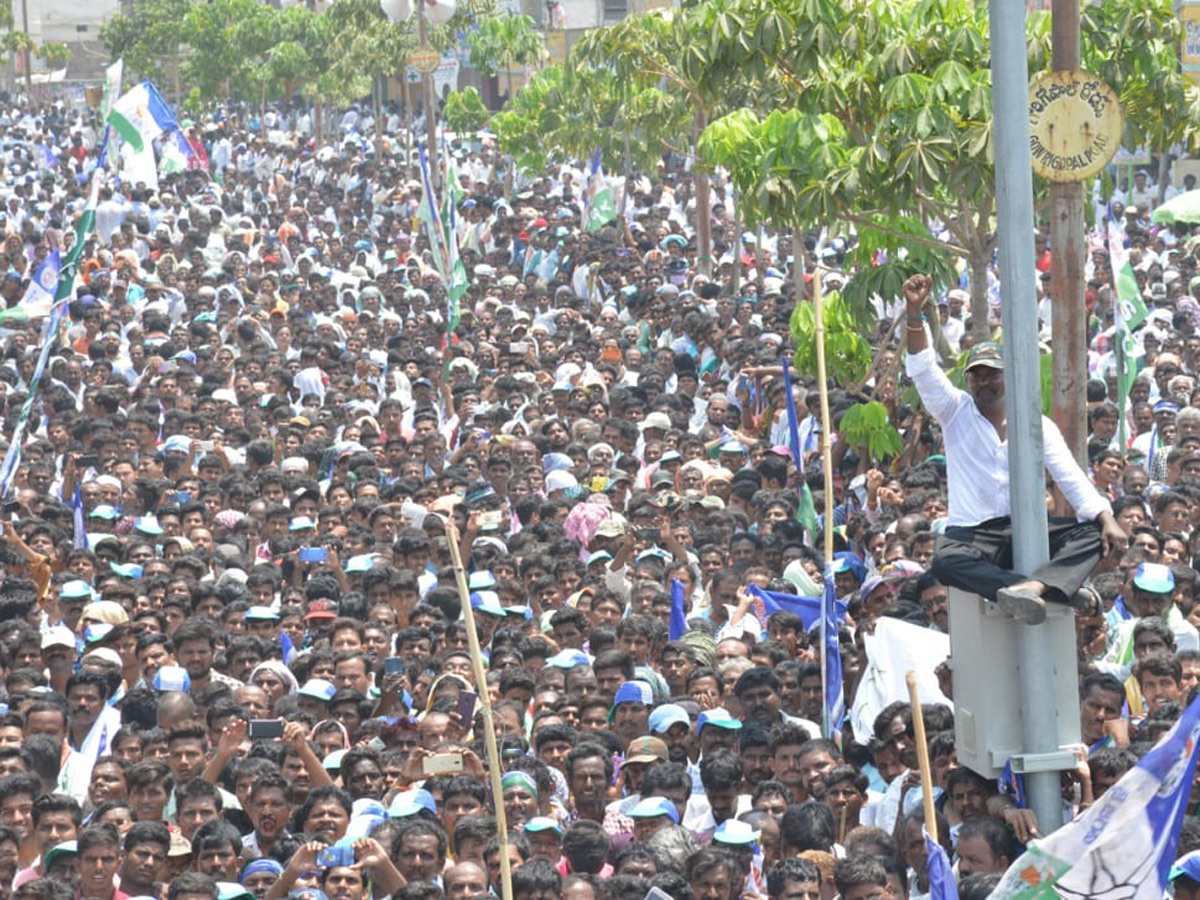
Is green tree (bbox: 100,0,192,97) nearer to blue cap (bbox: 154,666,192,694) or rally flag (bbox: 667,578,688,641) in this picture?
rally flag (bbox: 667,578,688,641)

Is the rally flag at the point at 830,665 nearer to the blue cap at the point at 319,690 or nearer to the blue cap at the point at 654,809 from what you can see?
the blue cap at the point at 654,809

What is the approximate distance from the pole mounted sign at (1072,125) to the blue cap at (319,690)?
415 cm

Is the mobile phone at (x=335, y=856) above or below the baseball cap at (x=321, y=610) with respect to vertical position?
above

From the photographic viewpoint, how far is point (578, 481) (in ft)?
48.4

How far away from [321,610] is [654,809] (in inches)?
149

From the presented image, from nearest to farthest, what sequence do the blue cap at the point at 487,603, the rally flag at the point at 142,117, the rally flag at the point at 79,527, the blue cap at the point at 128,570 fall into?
the blue cap at the point at 487,603, the blue cap at the point at 128,570, the rally flag at the point at 79,527, the rally flag at the point at 142,117

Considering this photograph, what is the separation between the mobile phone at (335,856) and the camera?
308 inches

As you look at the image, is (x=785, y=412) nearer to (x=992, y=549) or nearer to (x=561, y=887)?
(x=561, y=887)

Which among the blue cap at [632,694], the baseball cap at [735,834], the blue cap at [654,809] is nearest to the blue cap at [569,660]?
the blue cap at [632,694]

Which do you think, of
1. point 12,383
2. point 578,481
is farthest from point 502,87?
point 578,481

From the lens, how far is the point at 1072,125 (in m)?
7.21

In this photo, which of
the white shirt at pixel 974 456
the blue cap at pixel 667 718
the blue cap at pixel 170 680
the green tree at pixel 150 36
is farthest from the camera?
the green tree at pixel 150 36

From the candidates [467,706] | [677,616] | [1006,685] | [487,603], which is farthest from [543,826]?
[487,603]

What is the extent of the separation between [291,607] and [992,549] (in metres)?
6.36
